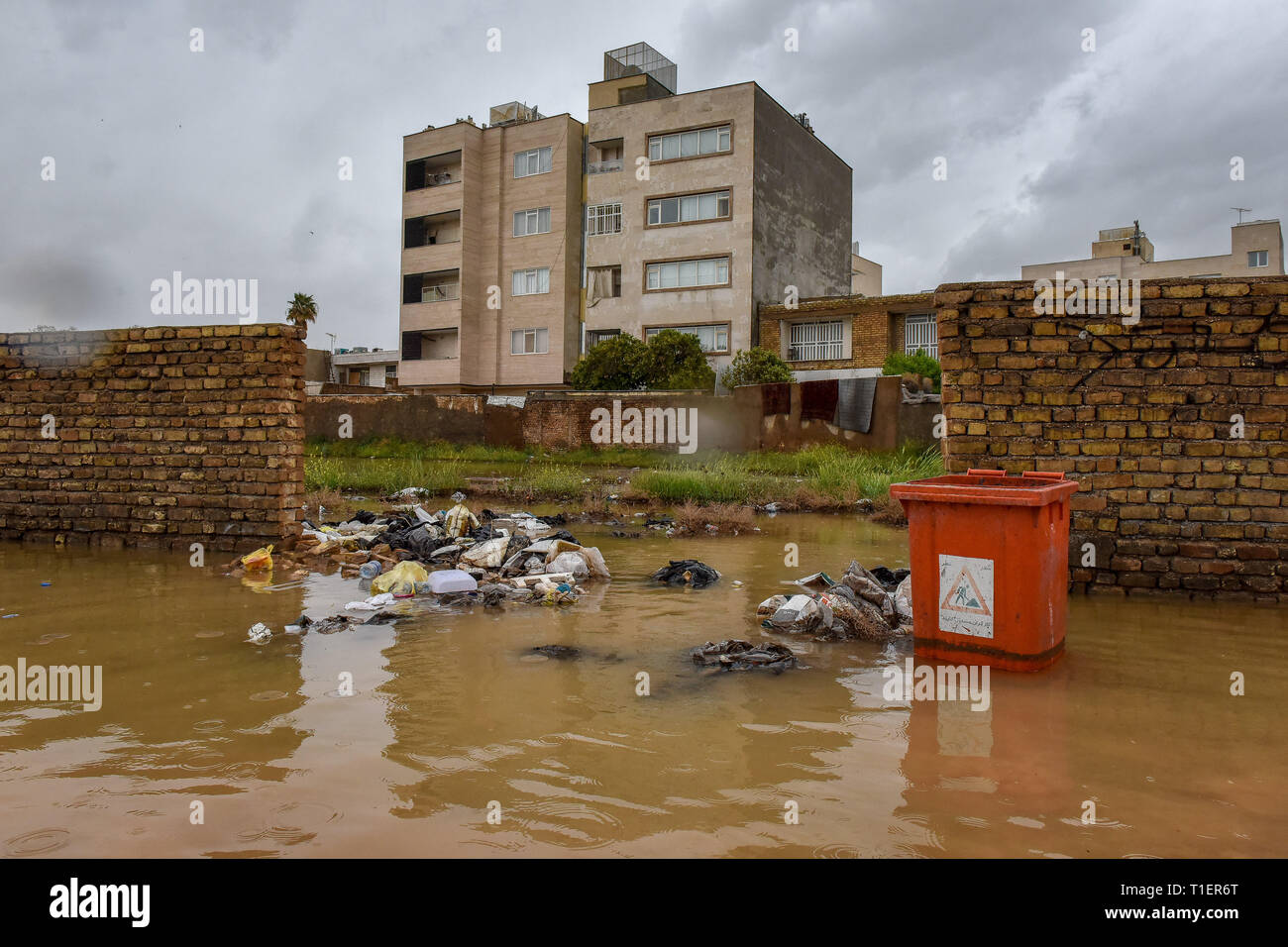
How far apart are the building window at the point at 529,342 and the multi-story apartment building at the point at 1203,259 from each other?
23.1 metres

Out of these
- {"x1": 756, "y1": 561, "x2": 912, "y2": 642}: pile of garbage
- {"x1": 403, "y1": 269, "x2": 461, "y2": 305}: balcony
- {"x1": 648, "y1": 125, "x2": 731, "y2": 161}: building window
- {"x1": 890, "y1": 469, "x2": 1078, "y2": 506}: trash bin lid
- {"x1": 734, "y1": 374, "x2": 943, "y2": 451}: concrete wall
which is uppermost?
{"x1": 648, "y1": 125, "x2": 731, "y2": 161}: building window

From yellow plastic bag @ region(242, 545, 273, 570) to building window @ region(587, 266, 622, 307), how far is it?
24864 mm

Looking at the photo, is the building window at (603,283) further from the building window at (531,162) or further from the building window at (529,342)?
the building window at (531,162)

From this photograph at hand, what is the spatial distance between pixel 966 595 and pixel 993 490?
1.82ft

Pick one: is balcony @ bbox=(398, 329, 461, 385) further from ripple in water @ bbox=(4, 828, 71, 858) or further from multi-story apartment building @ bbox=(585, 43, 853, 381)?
ripple in water @ bbox=(4, 828, 71, 858)

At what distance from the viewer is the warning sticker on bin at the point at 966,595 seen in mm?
4012

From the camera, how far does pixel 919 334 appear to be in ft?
87.6

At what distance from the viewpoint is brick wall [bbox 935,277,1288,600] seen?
539 centimetres

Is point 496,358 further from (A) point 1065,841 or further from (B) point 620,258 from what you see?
(A) point 1065,841

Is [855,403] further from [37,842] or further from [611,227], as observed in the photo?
[611,227]

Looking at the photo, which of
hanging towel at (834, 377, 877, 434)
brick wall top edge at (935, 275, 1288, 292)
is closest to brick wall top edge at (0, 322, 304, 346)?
brick wall top edge at (935, 275, 1288, 292)

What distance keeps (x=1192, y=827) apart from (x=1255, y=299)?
4.51 metres

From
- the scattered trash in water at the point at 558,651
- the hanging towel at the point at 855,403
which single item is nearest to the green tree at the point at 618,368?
the hanging towel at the point at 855,403
